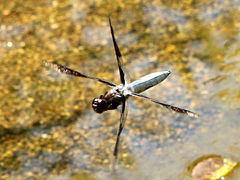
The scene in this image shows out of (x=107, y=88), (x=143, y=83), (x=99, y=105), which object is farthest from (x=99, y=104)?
(x=107, y=88)

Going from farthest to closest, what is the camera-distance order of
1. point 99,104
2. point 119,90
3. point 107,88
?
point 107,88
point 119,90
point 99,104

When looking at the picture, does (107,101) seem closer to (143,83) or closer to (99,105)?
(99,105)

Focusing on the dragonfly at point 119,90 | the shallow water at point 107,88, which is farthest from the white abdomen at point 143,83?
the shallow water at point 107,88

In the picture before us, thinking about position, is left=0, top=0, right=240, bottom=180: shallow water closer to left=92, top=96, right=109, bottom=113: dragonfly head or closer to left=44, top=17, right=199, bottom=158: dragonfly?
left=44, top=17, right=199, bottom=158: dragonfly

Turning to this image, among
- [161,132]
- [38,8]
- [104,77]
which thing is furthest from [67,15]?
[161,132]

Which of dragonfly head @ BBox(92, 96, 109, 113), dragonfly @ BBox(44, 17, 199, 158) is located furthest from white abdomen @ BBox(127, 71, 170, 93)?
dragonfly head @ BBox(92, 96, 109, 113)

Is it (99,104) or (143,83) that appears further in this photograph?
(143,83)

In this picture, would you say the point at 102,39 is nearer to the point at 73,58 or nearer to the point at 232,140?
the point at 73,58
